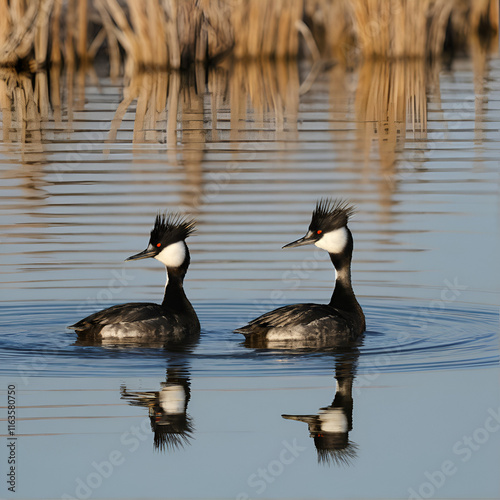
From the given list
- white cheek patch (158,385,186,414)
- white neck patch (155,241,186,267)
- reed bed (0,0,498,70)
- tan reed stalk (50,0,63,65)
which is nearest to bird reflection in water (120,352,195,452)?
white cheek patch (158,385,186,414)

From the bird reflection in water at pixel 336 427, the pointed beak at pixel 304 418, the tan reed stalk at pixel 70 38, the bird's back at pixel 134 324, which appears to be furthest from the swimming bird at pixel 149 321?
the tan reed stalk at pixel 70 38

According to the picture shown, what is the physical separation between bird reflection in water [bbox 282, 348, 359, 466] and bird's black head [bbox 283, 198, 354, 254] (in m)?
1.47

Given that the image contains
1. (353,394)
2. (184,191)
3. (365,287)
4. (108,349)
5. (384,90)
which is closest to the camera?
(353,394)

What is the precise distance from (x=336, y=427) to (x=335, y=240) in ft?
7.23

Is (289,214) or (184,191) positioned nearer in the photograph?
(289,214)

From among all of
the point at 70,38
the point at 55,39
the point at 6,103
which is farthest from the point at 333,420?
the point at 70,38

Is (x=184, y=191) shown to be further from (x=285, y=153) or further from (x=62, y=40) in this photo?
(x=62, y=40)

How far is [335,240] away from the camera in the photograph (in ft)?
24.7

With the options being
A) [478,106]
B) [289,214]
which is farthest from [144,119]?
[289,214]

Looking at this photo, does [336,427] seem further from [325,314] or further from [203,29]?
[203,29]

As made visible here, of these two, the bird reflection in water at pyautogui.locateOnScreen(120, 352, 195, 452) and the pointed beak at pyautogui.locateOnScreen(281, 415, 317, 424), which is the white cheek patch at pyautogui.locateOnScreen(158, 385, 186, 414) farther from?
the pointed beak at pyautogui.locateOnScreen(281, 415, 317, 424)

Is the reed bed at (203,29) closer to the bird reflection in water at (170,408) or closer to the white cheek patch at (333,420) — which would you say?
the bird reflection in water at (170,408)

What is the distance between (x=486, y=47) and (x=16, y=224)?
64.6ft

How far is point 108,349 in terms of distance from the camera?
684 cm
